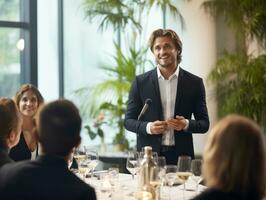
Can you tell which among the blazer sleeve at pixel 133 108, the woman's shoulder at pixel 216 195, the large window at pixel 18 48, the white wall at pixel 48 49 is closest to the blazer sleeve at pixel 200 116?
the blazer sleeve at pixel 133 108

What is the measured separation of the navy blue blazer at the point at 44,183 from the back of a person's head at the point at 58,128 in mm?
43

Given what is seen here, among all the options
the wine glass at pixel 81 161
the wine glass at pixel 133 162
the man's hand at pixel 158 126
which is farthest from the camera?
the man's hand at pixel 158 126

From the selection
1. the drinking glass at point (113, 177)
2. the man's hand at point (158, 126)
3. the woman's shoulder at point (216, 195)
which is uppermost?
the man's hand at point (158, 126)

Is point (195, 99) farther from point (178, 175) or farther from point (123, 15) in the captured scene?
point (123, 15)

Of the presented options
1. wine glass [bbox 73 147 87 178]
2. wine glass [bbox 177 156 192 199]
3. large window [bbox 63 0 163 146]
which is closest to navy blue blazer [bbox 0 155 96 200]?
wine glass [bbox 177 156 192 199]

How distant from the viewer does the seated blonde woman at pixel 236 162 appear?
6.10 feet

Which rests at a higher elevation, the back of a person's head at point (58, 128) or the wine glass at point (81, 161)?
the back of a person's head at point (58, 128)

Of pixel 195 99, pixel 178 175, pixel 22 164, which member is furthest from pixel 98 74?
pixel 22 164

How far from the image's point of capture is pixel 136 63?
698cm

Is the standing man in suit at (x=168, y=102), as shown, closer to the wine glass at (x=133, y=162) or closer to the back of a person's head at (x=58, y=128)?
the wine glass at (x=133, y=162)

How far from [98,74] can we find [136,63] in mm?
789

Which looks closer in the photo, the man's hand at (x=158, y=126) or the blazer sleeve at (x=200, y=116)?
the man's hand at (x=158, y=126)

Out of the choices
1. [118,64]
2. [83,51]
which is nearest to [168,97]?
[118,64]

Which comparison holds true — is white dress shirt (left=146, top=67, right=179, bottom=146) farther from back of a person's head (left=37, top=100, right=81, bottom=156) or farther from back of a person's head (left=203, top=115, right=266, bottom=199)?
back of a person's head (left=203, top=115, right=266, bottom=199)
